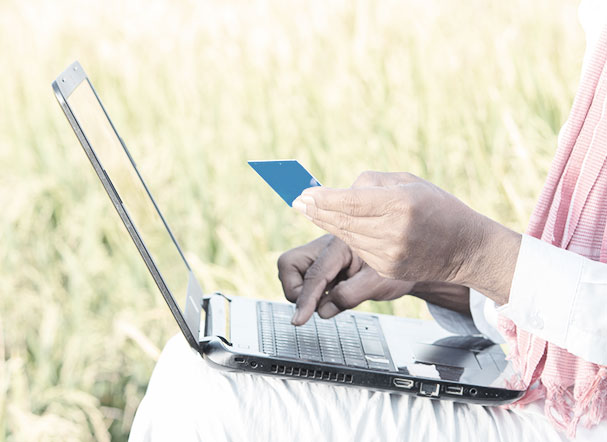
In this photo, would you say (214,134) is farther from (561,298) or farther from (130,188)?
(561,298)

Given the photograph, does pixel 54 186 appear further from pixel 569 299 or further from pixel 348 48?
pixel 569 299

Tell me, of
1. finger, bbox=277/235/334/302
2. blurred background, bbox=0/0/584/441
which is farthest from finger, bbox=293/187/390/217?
blurred background, bbox=0/0/584/441

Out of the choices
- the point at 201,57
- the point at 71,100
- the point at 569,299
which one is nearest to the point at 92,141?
the point at 71,100

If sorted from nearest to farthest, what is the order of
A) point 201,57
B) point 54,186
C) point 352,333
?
point 352,333, point 54,186, point 201,57

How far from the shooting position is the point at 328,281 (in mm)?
1258

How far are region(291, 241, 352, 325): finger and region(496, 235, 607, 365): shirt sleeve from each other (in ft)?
1.07

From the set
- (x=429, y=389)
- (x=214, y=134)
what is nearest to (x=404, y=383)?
(x=429, y=389)

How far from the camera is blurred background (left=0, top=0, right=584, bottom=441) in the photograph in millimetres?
1721

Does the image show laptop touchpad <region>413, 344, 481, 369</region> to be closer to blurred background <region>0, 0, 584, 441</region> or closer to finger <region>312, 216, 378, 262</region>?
finger <region>312, 216, 378, 262</region>

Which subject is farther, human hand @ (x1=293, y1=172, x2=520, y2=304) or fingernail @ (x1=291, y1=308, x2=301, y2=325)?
fingernail @ (x1=291, y1=308, x2=301, y2=325)

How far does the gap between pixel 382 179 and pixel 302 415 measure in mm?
303

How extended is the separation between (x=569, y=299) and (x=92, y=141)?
60cm

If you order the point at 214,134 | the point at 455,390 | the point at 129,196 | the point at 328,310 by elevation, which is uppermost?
the point at 214,134

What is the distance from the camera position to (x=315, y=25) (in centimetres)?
257
